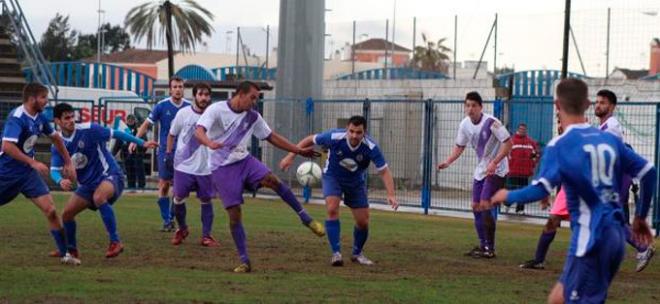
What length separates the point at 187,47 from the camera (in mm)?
52406

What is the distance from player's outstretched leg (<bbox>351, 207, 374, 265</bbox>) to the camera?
47.1ft

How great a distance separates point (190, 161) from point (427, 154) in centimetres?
997

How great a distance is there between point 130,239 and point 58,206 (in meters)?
7.40

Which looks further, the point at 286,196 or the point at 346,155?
the point at 346,155

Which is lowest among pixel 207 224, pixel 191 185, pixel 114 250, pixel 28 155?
pixel 114 250

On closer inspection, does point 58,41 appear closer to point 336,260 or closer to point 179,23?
point 179,23

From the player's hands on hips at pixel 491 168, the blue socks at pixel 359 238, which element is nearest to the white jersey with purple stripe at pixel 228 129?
the blue socks at pixel 359 238

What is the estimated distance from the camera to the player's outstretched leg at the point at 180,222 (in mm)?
16328

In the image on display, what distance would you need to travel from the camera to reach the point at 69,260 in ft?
45.1

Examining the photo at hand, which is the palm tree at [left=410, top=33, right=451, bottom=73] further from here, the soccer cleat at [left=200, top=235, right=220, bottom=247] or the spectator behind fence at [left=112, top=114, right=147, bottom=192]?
the soccer cleat at [left=200, top=235, right=220, bottom=247]

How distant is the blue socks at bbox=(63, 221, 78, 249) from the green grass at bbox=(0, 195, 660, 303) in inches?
11.3

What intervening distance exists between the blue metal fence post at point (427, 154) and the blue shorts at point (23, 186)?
13.2 metres

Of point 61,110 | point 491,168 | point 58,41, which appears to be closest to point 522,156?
point 491,168

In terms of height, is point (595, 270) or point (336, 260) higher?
point (595, 270)
